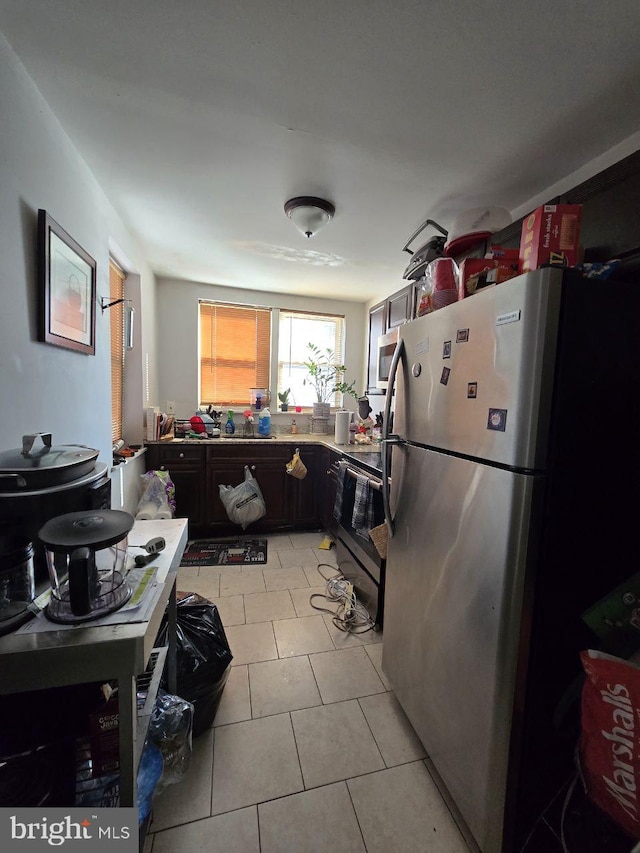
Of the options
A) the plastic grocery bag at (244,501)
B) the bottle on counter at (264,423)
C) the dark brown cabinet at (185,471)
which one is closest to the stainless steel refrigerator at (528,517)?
the plastic grocery bag at (244,501)

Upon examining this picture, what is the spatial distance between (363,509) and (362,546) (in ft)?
0.95

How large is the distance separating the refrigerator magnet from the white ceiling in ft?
3.35

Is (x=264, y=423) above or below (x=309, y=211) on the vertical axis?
below

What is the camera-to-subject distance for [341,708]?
145 cm

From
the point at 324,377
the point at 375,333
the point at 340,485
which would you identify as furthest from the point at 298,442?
the point at 375,333

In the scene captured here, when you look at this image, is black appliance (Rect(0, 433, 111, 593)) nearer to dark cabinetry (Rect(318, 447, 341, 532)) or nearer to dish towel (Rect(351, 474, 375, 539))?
dish towel (Rect(351, 474, 375, 539))

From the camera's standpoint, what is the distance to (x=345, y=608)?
209 centimetres

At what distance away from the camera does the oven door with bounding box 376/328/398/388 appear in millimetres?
2545

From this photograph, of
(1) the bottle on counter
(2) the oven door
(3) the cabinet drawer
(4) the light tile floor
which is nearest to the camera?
(4) the light tile floor

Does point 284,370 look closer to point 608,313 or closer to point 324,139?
point 324,139

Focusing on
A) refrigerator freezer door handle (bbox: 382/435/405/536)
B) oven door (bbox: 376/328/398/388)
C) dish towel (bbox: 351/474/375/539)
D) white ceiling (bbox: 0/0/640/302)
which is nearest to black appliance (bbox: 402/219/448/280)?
white ceiling (bbox: 0/0/640/302)

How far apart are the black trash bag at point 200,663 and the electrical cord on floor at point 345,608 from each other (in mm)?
782

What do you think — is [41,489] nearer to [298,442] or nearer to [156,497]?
[156,497]

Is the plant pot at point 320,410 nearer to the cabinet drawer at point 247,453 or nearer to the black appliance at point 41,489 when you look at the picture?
the cabinet drawer at point 247,453
